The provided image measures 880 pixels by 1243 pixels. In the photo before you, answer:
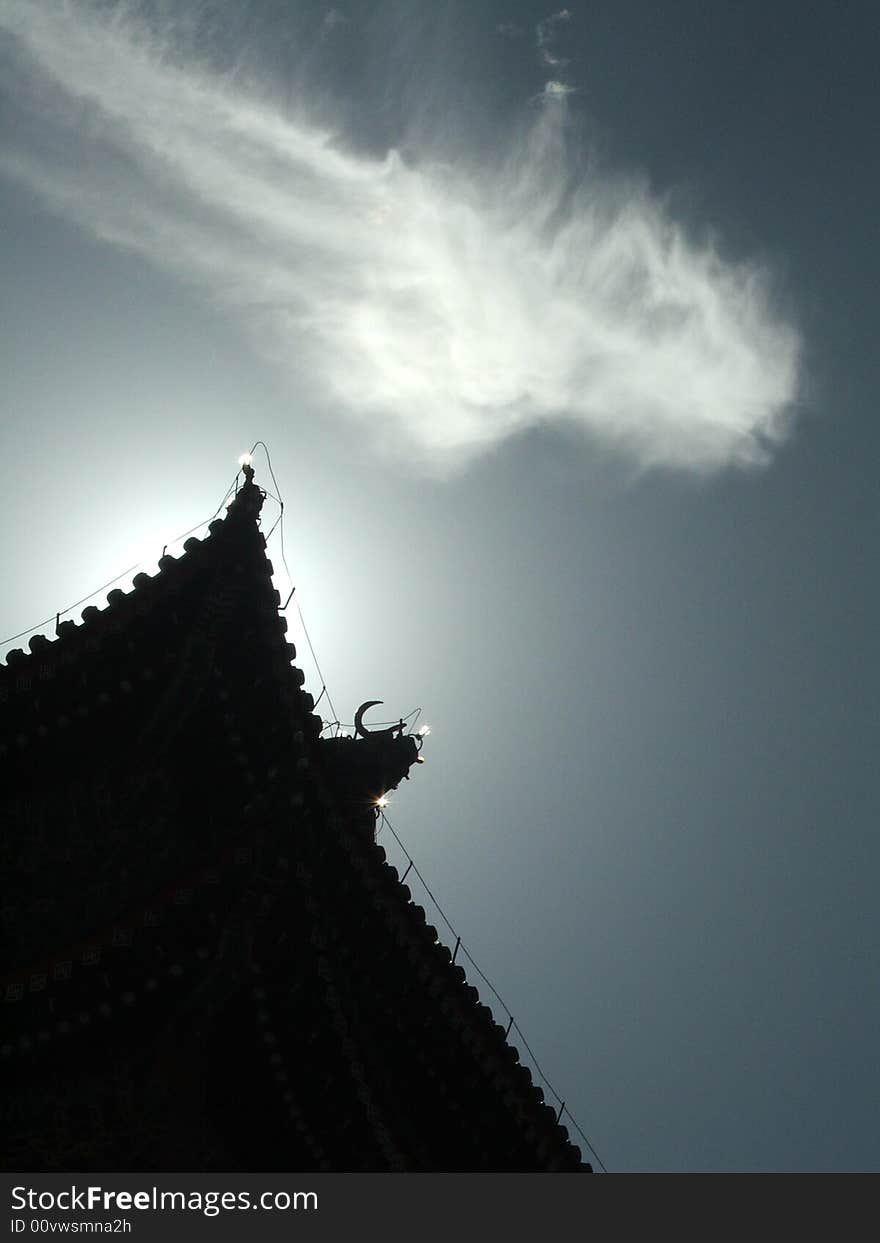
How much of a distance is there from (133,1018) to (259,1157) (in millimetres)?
2875

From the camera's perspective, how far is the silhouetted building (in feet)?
40.2

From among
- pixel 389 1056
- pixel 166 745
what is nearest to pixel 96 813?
pixel 166 745

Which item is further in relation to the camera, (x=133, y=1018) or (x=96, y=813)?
(x=96, y=813)

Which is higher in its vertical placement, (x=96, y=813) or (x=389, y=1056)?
(x=96, y=813)

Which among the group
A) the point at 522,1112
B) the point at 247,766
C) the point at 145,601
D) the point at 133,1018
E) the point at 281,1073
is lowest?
the point at 522,1112

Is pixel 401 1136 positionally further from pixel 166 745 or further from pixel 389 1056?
pixel 166 745

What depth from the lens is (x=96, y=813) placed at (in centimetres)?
1473

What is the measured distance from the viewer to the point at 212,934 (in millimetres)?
12648

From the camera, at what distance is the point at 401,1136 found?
46.5ft

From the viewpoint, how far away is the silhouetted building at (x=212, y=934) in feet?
40.2

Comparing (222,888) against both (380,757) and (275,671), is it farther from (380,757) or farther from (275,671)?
(380,757)

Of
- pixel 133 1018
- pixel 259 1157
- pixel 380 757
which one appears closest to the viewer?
pixel 133 1018

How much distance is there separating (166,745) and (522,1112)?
311 inches
